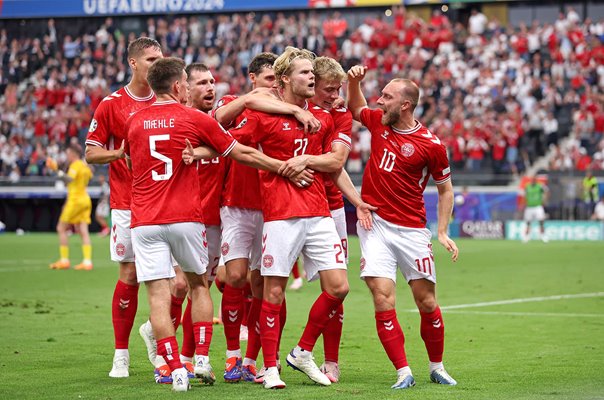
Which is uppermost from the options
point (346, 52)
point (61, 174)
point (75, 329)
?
point (346, 52)

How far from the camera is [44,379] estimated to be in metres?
8.52

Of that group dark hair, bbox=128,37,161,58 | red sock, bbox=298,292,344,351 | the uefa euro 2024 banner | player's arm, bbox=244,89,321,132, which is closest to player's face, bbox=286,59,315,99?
player's arm, bbox=244,89,321,132

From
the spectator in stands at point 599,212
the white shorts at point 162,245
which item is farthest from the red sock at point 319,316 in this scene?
the spectator in stands at point 599,212

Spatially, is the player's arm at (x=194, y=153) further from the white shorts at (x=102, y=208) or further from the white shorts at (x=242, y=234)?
the white shorts at (x=102, y=208)

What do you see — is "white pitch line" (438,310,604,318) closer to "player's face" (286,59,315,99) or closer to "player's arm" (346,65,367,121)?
"player's arm" (346,65,367,121)

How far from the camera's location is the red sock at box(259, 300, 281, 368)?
806 cm

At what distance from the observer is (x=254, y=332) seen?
343 inches

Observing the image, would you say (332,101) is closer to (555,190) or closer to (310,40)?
(555,190)

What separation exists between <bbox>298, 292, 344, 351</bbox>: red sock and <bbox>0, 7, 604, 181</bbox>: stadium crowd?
85.5 feet

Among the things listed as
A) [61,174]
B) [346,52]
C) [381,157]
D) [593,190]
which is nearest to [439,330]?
[381,157]

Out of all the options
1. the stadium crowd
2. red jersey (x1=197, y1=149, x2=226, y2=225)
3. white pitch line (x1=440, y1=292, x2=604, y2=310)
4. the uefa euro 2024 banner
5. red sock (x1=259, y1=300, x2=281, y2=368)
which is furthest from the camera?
the uefa euro 2024 banner

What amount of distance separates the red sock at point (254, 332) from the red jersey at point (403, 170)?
1323mm

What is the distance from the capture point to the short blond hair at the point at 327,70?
8.50 m

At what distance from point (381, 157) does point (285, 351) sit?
263cm
